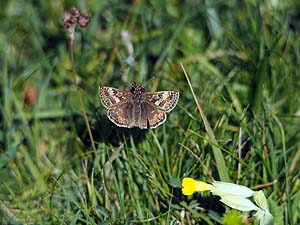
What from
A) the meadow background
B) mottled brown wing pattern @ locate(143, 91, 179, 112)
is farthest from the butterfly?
the meadow background

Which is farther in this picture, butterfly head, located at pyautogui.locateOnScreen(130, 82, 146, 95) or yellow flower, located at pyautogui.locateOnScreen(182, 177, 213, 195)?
butterfly head, located at pyautogui.locateOnScreen(130, 82, 146, 95)

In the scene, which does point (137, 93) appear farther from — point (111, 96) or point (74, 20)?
point (74, 20)

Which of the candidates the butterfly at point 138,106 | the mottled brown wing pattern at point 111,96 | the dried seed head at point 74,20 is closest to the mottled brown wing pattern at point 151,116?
the butterfly at point 138,106

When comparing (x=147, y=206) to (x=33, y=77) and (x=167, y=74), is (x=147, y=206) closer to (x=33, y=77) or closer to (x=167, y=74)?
(x=167, y=74)

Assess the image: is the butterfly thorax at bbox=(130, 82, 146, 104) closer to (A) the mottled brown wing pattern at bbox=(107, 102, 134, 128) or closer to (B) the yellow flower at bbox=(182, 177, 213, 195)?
(A) the mottled brown wing pattern at bbox=(107, 102, 134, 128)

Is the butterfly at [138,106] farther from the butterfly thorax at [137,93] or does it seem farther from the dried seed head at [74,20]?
the dried seed head at [74,20]

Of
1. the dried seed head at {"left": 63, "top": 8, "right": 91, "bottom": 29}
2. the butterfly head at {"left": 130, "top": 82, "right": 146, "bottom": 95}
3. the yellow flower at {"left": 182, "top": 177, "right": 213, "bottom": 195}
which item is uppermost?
the dried seed head at {"left": 63, "top": 8, "right": 91, "bottom": 29}

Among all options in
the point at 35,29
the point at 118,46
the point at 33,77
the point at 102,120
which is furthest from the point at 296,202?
the point at 35,29
